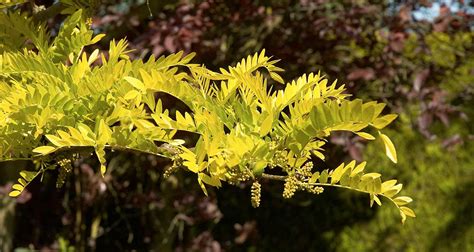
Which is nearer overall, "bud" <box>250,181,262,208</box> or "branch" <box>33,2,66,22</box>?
"bud" <box>250,181,262,208</box>

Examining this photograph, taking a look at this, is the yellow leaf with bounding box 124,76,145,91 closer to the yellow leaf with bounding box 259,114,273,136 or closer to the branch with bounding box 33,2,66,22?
the yellow leaf with bounding box 259,114,273,136

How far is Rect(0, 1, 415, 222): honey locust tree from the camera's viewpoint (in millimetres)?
1143

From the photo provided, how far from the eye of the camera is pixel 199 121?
1196 millimetres

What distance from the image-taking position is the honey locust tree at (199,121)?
3.75 feet

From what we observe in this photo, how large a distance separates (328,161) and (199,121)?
2602mm

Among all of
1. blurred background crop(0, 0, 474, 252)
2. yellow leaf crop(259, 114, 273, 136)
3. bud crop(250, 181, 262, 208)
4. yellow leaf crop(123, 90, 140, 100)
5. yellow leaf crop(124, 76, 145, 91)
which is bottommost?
blurred background crop(0, 0, 474, 252)

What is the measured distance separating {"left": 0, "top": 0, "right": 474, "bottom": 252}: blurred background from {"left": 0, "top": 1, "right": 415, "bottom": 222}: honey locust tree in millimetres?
1304

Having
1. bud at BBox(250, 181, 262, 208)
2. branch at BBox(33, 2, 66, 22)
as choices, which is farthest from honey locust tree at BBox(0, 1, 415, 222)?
branch at BBox(33, 2, 66, 22)

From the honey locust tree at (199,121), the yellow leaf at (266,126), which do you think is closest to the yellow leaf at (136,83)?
the honey locust tree at (199,121)

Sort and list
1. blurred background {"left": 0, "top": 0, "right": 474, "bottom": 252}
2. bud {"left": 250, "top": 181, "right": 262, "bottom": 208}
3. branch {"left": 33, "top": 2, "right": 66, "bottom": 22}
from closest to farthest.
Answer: bud {"left": 250, "top": 181, "right": 262, "bottom": 208} → branch {"left": 33, "top": 2, "right": 66, "bottom": 22} → blurred background {"left": 0, "top": 0, "right": 474, "bottom": 252}

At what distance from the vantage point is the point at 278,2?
399 cm

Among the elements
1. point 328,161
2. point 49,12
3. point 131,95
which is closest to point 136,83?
point 131,95

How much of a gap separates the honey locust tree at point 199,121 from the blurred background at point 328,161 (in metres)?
1.30

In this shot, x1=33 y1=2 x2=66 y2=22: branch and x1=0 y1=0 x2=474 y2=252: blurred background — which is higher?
x1=33 y1=2 x2=66 y2=22: branch
